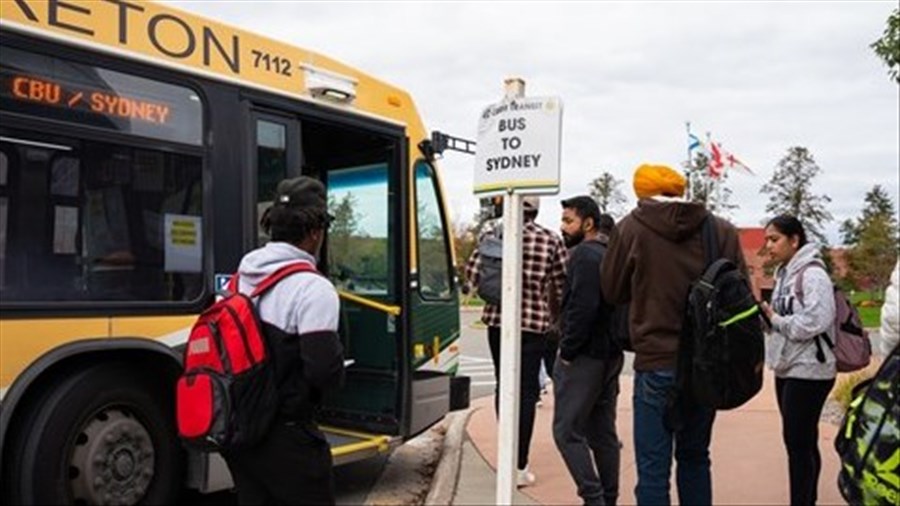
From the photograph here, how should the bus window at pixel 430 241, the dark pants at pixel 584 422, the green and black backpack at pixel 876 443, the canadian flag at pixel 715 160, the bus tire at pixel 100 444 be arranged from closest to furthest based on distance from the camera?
the green and black backpack at pixel 876 443 → the bus tire at pixel 100 444 → the dark pants at pixel 584 422 → the bus window at pixel 430 241 → the canadian flag at pixel 715 160

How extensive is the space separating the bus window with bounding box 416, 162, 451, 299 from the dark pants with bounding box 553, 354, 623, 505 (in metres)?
2.01

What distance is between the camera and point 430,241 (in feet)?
23.0

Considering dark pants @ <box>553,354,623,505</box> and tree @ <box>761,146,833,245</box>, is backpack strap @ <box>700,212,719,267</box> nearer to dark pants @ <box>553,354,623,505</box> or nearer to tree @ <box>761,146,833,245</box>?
dark pants @ <box>553,354,623,505</box>

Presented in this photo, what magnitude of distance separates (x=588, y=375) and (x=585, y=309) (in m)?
0.40

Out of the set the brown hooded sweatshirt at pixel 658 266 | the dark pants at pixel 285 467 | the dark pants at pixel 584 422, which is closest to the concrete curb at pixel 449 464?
the dark pants at pixel 584 422

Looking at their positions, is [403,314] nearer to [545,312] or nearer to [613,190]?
[545,312]

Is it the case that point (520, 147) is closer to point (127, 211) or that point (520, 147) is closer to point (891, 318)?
point (891, 318)

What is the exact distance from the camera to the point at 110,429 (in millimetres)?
4668

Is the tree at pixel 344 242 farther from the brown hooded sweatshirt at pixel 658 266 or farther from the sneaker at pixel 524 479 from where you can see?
the brown hooded sweatshirt at pixel 658 266

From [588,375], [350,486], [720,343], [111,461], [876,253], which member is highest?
[876,253]

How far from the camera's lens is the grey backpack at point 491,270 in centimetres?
618

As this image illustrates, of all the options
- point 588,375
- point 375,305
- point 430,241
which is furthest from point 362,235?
point 588,375

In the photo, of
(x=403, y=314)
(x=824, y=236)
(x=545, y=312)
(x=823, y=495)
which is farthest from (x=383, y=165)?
(x=824, y=236)

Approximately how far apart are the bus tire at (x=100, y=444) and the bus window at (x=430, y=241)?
2.40 metres
